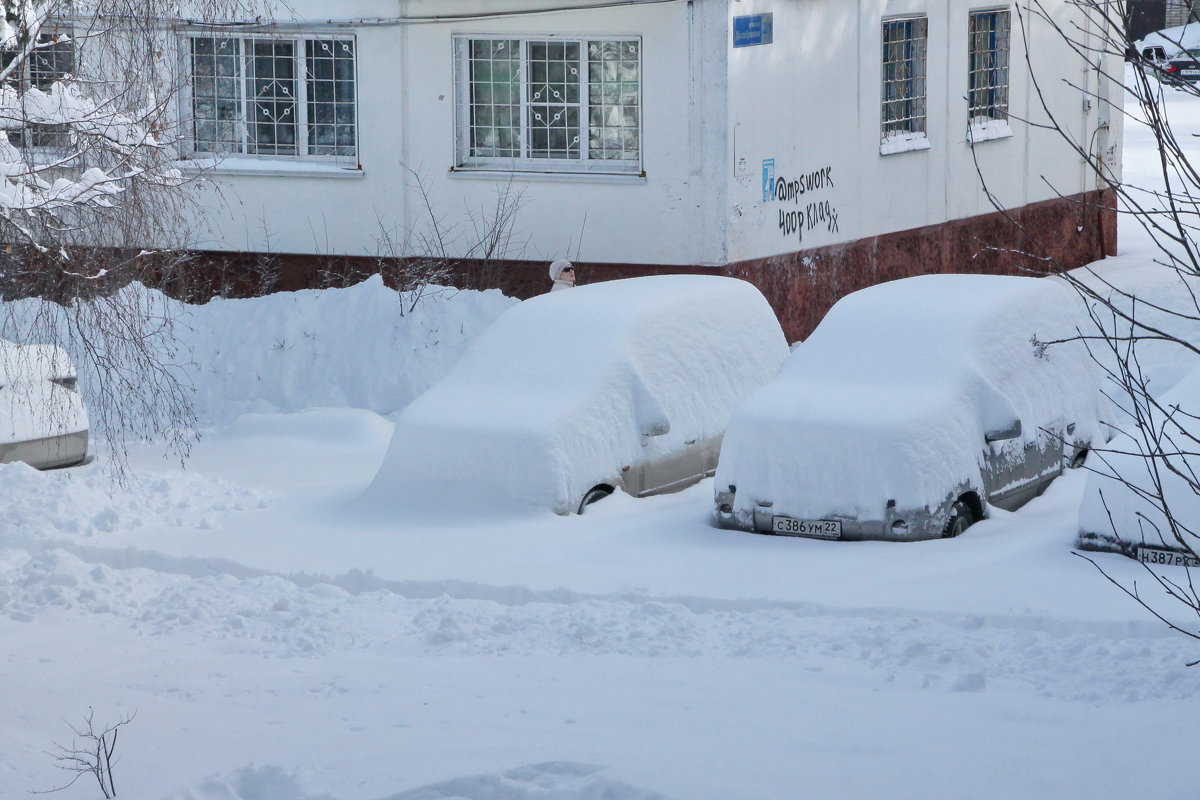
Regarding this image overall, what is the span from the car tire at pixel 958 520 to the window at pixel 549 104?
23.7 feet

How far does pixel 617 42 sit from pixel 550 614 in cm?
877

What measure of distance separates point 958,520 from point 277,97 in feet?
33.4

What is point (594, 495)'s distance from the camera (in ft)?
32.1

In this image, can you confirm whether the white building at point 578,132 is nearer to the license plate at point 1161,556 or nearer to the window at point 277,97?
the window at point 277,97

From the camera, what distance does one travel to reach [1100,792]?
5.69 meters

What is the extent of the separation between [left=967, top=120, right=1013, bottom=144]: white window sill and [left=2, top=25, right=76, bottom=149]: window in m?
13.1

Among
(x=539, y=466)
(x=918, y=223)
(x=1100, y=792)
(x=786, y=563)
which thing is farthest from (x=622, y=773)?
(x=918, y=223)

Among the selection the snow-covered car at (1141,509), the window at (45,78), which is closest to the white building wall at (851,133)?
the snow-covered car at (1141,509)

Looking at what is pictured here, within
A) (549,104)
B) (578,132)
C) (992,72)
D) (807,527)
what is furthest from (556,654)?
(992,72)

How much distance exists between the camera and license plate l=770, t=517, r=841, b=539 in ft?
29.3

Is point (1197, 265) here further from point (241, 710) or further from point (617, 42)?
point (617, 42)

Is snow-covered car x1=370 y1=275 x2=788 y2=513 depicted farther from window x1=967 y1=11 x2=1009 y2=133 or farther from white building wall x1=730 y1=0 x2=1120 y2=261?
window x1=967 y1=11 x2=1009 y2=133

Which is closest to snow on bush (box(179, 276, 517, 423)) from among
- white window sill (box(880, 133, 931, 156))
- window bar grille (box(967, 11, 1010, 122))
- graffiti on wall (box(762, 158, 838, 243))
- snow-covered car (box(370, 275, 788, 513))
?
graffiti on wall (box(762, 158, 838, 243))

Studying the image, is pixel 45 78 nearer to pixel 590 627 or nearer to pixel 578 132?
pixel 590 627
